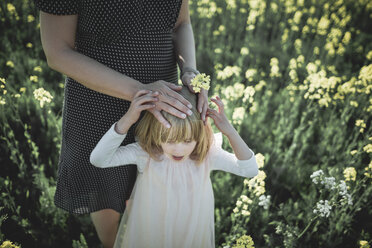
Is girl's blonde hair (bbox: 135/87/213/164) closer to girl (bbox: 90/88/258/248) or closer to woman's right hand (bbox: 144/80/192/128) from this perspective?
girl (bbox: 90/88/258/248)

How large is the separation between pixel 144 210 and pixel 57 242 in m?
1.13

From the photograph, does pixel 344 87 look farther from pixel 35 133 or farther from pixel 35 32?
pixel 35 32

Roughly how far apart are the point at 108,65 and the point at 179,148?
0.59 meters

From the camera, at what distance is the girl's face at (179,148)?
1547mm

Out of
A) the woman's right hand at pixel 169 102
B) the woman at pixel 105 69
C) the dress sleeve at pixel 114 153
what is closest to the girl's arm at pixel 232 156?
the woman at pixel 105 69

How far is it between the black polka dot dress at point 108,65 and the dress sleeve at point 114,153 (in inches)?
4.6

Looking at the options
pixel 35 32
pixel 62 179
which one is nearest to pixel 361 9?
pixel 35 32

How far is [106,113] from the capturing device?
163cm

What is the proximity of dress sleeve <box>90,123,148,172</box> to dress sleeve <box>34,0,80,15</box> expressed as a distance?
58cm

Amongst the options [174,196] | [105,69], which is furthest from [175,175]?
[105,69]

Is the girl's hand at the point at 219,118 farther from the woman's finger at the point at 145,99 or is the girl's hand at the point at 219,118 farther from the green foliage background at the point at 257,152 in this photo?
the green foliage background at the point at 257,152

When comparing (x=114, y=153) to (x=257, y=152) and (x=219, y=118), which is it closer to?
(x=219, y=118)

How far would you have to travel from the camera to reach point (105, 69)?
1.37 m

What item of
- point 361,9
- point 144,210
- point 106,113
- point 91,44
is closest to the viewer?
point 91,44
